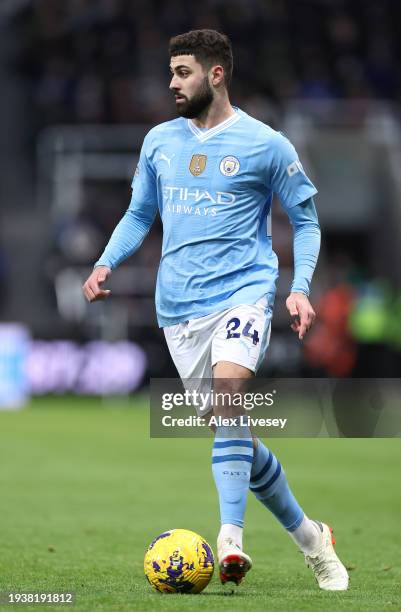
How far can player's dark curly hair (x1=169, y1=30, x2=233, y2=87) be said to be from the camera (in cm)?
593

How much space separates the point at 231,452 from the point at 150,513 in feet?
11.3

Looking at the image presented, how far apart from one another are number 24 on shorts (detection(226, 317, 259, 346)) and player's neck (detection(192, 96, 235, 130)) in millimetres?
876

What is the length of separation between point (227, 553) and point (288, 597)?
315 mm

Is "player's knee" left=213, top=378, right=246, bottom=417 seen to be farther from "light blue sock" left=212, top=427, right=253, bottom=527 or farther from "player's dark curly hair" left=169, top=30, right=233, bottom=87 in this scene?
"player's dark curly hair" left=169, top=30, right=233, bottom=87

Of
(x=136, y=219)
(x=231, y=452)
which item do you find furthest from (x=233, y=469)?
(x=136, y=219)

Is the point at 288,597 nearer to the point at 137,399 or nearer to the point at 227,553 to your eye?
the point at 227,553

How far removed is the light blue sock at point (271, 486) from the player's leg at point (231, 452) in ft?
0.62

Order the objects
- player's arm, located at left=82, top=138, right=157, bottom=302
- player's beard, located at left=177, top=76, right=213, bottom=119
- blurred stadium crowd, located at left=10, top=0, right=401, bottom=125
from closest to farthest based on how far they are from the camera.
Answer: player's beard, located at left=177, top=76, right=213, bottom=119, player's arm, located at left=82, top=138, right=157, bottom=302, blurred stadium crowd, located at left=10, top=0, right=401, bottom=125

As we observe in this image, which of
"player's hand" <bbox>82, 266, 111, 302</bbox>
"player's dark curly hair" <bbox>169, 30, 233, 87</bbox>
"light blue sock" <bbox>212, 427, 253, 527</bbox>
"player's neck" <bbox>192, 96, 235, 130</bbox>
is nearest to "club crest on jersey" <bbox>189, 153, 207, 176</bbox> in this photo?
"player's neck" <bbox>192, 96, 235, 130</bbox>

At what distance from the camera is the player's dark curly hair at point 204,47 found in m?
5.93

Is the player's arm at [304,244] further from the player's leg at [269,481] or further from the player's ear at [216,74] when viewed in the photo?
the player's ear at [216,74]

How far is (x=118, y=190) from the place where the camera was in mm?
21391

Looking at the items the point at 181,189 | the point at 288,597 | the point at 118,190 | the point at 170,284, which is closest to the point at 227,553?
the point at 288,597

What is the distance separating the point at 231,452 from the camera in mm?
5723
